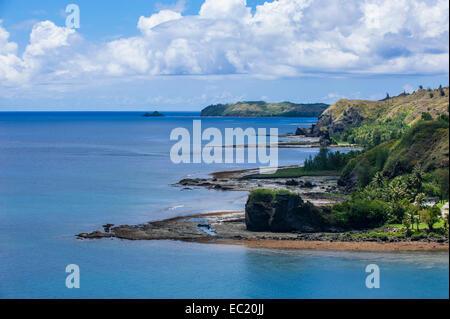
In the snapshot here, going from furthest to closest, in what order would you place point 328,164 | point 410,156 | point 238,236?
point 328,164, point 410,156, point 238,236

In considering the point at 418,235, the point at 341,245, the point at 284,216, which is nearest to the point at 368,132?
the point at 284,216

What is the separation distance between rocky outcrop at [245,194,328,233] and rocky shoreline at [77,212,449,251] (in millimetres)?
926

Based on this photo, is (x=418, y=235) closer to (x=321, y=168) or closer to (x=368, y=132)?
(x=321, y=168)

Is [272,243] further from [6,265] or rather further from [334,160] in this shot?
[334,160]

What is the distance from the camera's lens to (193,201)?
7306cm

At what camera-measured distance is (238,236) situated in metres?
53.6

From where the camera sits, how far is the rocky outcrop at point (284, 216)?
54812 millimetres

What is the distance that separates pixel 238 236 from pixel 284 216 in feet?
16.4

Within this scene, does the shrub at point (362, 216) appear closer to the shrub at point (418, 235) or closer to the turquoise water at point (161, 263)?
the shrub at point (418, 235)

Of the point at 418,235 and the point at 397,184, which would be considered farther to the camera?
the point at 397,184

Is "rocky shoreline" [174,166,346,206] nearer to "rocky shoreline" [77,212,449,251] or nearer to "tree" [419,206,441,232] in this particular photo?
"rocky shoreline" [77,212,449,251]

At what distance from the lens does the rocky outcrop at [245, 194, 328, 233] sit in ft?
180
